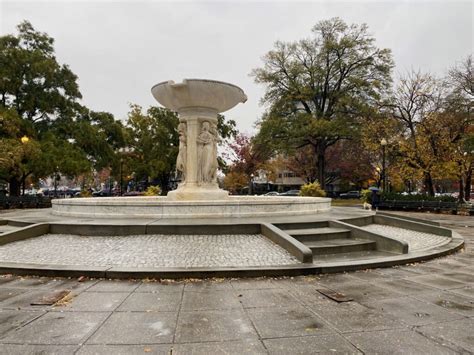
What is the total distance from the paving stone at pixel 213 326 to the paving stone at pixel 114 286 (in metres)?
1.62

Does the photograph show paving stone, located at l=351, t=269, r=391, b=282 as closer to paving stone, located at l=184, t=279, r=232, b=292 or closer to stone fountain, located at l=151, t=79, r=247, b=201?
paving stone, located at l=184, t=279, r=232, b=292

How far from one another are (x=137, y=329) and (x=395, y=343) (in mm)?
2964

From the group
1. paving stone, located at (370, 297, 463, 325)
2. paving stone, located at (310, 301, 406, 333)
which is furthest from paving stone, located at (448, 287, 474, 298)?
paving stone, located at (310, 301, 406, 333)

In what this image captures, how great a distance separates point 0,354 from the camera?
356cm

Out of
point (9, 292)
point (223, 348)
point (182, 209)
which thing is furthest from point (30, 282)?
point (182, 209)

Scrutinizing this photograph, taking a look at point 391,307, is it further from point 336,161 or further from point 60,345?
Result: point 336,161

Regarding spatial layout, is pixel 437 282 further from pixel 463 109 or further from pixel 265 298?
pixel 463 109

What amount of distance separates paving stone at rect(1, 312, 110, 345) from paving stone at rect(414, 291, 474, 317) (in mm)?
4777

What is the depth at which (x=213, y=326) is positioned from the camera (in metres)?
4.31

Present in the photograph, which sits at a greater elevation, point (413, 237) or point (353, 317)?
point (413, 237)

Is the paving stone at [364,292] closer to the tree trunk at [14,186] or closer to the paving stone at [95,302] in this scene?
the paving stone at [95,302]

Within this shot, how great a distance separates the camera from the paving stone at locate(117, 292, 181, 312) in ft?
16.0

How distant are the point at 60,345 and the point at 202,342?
153 centimetres

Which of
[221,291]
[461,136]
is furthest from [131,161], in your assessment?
[221,291]
